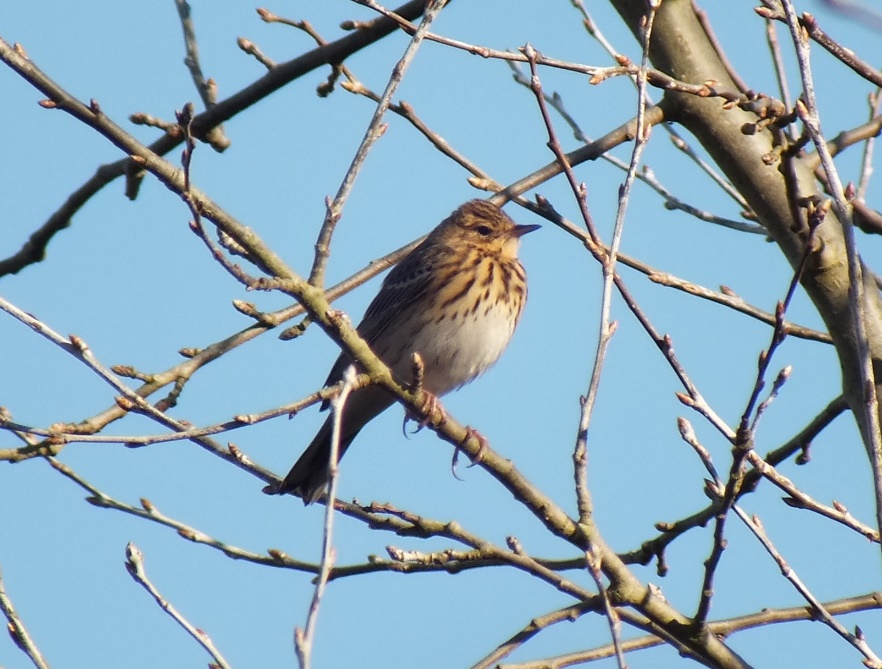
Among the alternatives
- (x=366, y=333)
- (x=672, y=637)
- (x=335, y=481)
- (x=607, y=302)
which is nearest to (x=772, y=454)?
(x=672, y=637)

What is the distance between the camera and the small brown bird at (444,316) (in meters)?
8.90

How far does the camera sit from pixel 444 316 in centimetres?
905

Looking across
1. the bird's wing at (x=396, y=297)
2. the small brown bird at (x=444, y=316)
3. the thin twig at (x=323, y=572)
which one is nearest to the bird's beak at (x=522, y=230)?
the small brown bird at (x=444, y=316)

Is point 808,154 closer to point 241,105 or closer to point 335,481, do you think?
point 241,105

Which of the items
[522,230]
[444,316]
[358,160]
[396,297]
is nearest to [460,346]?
[444,316]

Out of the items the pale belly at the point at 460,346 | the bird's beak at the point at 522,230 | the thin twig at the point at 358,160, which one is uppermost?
the bird's beak at the point at 522,230

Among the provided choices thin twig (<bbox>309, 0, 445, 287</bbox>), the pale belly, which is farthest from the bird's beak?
thin twig (<bbox>309, 0, 445, 287</bbox>)

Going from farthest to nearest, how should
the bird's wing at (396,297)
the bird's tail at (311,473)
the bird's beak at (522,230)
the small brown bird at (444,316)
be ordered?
the bird's beak at (522,230), the bird's wing at (396,297), the small brown bird at (444,316), the bird's tail at (311,473)

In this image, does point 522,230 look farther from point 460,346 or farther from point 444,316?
point 460,346

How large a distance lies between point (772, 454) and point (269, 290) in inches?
120

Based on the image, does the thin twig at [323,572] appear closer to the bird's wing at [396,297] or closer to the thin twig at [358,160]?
the thin twig at [358,160]

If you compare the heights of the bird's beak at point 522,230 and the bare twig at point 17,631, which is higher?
the bird's beak at point 522,230

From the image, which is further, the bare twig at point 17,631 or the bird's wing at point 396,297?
the bird's wing at point 396,297

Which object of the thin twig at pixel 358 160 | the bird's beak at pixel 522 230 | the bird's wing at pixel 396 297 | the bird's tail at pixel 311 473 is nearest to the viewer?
the thin twig at pixel 358 160
